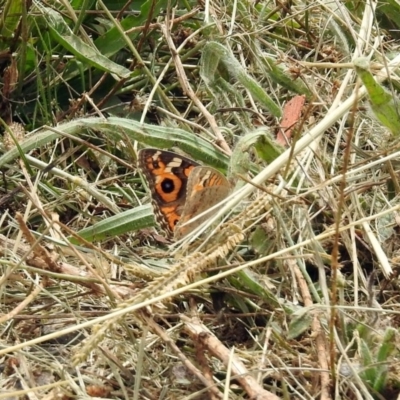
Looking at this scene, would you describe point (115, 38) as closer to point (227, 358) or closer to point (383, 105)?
point (383, 105)

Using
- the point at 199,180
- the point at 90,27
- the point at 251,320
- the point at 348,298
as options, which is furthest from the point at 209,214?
the point at 90,27

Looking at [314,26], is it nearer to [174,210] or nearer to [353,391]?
[174,210]

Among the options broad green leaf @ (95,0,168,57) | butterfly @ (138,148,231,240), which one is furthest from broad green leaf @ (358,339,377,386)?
broad green leaf @ (95,0,168,57)

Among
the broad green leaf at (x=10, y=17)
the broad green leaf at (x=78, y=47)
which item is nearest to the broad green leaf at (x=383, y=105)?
the broad green leaf at (x=78, y=47)

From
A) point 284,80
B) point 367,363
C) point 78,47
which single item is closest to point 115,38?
point 78,47

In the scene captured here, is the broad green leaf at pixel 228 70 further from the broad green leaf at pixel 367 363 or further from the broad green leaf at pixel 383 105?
the broad green leaf at pixel 367 363

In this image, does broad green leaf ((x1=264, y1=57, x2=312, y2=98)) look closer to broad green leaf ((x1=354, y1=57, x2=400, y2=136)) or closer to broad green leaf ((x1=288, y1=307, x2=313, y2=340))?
broad green leaf ((x1=354, y1=57, x2=400, y2=136))
